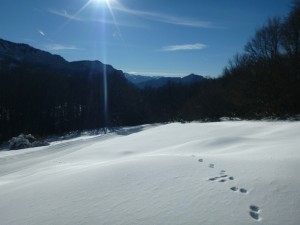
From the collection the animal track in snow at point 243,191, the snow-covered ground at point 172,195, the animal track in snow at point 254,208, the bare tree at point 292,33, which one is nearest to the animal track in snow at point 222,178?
the snow-covered ground at point 172,195

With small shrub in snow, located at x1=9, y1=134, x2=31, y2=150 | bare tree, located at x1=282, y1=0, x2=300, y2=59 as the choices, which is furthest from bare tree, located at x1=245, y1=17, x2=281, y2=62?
small shrub in snow, located at x1=9, y1=134, x2=31, y2=150

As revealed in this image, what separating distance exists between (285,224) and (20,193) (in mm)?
4351

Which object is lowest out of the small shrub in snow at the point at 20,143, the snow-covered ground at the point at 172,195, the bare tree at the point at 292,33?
the small shrub in snow at the point at 20,143

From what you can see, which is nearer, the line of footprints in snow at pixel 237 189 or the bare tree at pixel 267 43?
the line of footprints in snow at pixel 237 189

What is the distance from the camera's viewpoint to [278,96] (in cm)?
2500

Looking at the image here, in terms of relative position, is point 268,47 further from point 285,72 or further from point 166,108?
point 166,108

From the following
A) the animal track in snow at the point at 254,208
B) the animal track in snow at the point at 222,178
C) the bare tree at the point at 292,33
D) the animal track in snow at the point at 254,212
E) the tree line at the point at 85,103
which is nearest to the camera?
the animal track in snow at the point at 254,212

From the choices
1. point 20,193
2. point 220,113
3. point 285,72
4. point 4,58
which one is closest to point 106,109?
point 220,113

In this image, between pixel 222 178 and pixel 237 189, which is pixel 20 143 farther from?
pixel 237 189

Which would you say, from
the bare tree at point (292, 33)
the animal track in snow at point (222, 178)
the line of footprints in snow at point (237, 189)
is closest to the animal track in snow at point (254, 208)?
the line of footprints in snow at point (237, 189)

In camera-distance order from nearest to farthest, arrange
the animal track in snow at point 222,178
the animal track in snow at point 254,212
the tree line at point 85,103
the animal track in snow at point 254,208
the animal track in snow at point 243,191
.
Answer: the animal track in snow at point 254,212 < the animal track in snow at point 254,208 < the animal track in snow at point 243,191 < the animal track in snow at point 222,178 < the tree line at point 85,103

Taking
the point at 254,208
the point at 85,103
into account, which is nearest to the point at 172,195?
the point at 254,208

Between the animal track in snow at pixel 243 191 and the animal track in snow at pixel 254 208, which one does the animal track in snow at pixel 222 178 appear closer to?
the animal track in snow at pixel 243 191

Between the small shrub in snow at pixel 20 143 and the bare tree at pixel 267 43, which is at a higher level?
the bare tree at pixel 267 43
